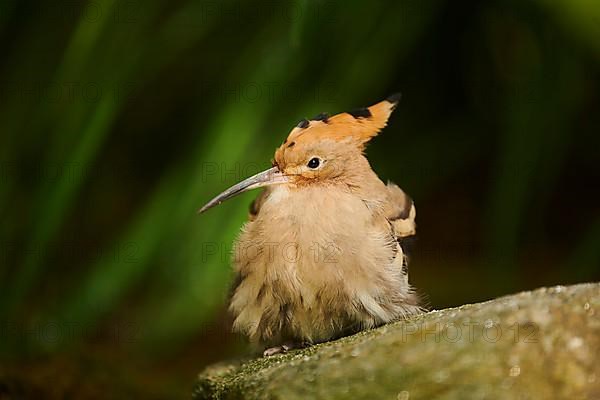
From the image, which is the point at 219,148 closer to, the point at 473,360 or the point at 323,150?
the point at 323,150

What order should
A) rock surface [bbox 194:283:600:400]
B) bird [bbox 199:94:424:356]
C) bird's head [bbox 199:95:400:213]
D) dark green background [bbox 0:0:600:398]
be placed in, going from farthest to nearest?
1. dark green background [bbox 0:0:600:398]
2. bird's head [bbox 199:95:400:213]
3. bird [bbox 199:94:424:356]
4. rock surface [bbox 194:283:600:400]

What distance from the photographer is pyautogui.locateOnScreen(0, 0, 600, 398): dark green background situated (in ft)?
9.78

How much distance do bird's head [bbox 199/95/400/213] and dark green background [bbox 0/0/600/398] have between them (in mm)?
365

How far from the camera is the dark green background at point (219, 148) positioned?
298cm

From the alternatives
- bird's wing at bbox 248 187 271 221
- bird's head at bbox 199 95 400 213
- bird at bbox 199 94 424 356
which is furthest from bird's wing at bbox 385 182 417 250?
bird's wing at bbox 248 187 271 221

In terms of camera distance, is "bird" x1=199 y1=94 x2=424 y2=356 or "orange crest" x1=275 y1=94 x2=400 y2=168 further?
"orange crest" x1=275 y1=94 x2=400 y2=168

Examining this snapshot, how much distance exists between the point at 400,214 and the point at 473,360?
729 millimetres

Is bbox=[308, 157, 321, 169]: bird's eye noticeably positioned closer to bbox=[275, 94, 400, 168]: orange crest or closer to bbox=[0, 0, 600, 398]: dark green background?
bbox=[275, 94, 400, 168]: orange crest

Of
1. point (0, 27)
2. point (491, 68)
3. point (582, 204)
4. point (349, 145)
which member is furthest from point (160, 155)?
point (349, 145)

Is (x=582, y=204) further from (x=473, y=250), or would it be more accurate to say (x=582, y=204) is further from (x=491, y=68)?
(x=491, y=68)

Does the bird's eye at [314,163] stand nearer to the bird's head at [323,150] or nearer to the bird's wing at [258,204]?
the bird's head at [323,150]

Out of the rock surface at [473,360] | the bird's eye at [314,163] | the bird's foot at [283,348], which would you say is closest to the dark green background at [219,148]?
the bird's eye at [314,163]

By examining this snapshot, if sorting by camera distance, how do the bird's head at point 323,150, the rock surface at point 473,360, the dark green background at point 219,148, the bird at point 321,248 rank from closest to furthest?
the rock surface at point 473,360
the bird at point 321,248
the bird's head at point 323,150
the dark green background at point 219,148

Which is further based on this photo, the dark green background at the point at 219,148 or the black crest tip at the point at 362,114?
the dark green background at the point at 219,148
